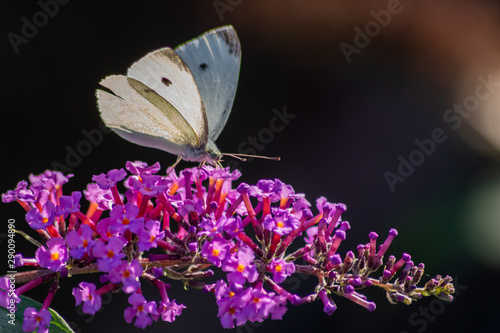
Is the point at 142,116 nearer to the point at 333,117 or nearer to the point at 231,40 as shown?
the point at 231,40

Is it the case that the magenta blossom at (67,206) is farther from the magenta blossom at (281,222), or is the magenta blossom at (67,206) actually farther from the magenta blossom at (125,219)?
the magenta blossom at (281,222)

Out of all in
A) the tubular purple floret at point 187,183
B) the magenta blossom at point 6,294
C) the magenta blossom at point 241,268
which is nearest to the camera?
the magenta blossom at point 6,294

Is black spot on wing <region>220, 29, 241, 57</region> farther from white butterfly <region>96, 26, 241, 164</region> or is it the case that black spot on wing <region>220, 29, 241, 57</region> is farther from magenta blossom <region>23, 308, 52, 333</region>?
magenta blossom <region>23, 308, 52, 333</region>

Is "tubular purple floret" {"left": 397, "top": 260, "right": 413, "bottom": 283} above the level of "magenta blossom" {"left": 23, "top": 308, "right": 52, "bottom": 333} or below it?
above

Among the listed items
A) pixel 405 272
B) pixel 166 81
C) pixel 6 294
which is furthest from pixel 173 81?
pixel 405 272

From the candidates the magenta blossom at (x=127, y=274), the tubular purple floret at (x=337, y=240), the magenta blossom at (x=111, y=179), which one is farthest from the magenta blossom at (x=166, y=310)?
the tubular purple floret at (x=337, y=240)

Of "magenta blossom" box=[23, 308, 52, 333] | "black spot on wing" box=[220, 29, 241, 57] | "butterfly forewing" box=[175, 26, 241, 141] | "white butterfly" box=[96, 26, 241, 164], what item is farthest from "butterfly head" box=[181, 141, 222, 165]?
"magenta blossom" box=[23, 308, 52, 333]
